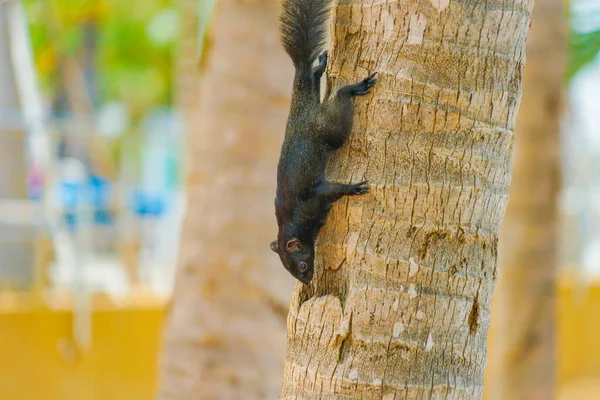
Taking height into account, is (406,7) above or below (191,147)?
above

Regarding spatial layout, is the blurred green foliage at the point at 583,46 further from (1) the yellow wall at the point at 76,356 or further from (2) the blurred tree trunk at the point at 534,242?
(1) the yellow wall at the point at 76,356

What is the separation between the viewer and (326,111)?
253 cm

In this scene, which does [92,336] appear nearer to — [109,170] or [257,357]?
[257,357]

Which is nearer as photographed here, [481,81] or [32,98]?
[481,81]

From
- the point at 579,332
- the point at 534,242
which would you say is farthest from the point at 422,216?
the point at 579,332

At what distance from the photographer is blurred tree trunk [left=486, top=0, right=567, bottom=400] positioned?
5953mm

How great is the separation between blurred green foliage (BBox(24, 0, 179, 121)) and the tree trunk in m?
15.3

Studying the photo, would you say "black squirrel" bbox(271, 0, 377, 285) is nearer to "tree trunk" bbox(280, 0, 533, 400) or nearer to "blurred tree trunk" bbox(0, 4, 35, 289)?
"tree trunk" bbox(280, 0, 533, 400)

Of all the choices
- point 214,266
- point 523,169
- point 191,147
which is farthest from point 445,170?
point 523,169

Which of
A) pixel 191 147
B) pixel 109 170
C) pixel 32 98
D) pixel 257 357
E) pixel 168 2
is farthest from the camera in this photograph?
pixel 168 2

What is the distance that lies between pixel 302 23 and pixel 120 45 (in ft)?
74.1

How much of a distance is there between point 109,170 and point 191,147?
960 cm

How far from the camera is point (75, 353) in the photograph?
7547 mm

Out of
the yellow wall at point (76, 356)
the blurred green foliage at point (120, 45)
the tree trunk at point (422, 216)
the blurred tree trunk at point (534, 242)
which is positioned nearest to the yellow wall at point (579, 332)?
the blurred tree trunk at point (534, 242)
